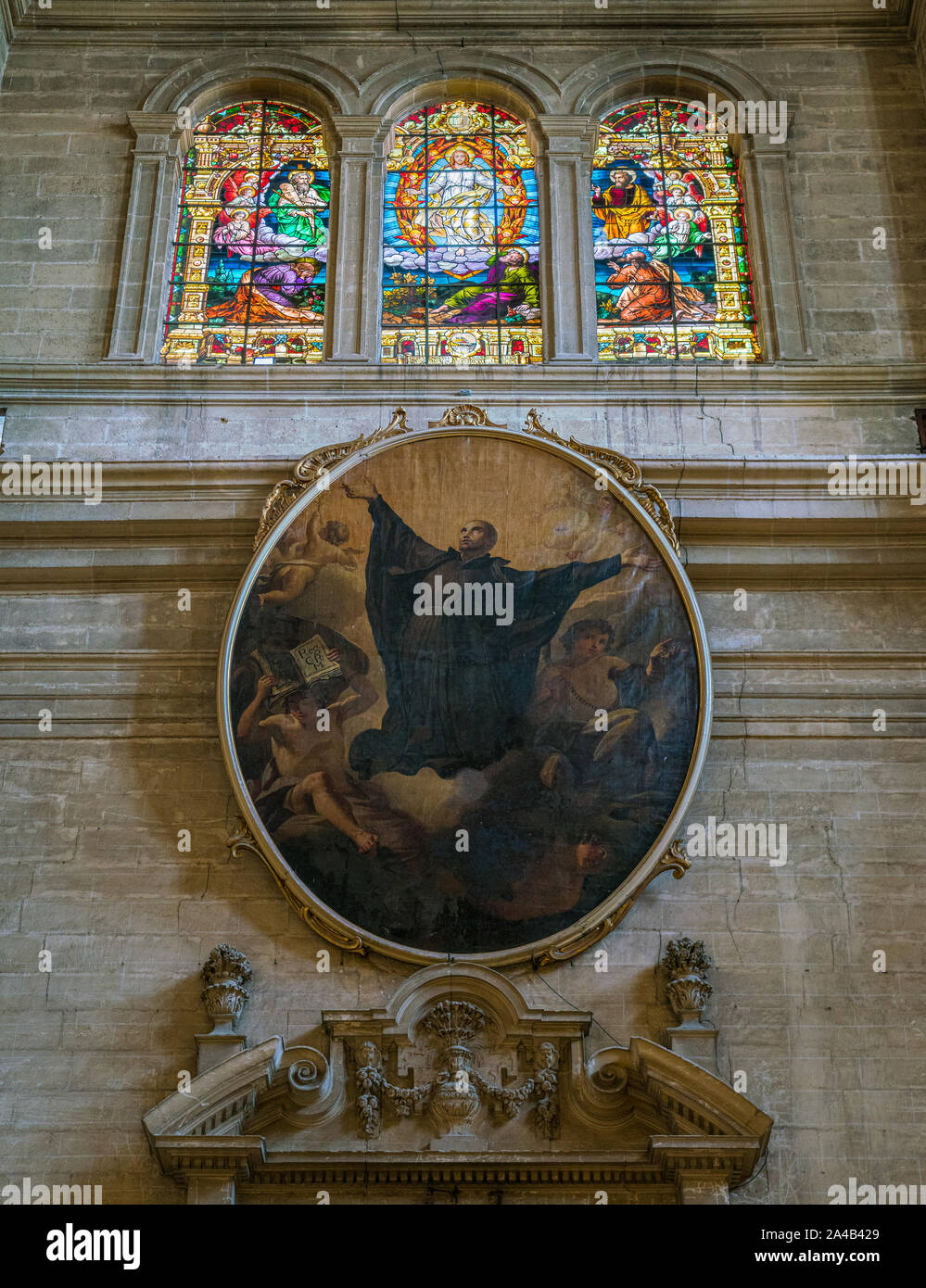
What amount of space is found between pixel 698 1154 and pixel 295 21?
912 centimetres

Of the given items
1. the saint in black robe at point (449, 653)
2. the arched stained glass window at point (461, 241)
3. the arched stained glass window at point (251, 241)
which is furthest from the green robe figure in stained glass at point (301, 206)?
the saint in black robe at point (449, 653)

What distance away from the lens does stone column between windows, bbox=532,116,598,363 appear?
12.0 m

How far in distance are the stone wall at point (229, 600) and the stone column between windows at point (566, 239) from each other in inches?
18.9

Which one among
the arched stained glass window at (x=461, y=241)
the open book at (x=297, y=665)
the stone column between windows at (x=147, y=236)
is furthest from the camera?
the arched stained glass window at (x=461, y=241)

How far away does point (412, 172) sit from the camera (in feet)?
43.2

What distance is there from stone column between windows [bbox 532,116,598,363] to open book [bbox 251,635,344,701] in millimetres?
2789

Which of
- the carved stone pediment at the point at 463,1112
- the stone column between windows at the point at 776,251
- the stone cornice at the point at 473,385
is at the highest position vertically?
the stone column between windows at the point at 776,251

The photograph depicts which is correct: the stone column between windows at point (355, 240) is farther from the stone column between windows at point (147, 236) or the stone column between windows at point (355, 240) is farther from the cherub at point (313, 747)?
the cherub at point (313, 747)

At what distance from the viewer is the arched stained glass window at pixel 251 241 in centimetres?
1223

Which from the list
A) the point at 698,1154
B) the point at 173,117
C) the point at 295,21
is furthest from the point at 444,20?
the point at 698,1154

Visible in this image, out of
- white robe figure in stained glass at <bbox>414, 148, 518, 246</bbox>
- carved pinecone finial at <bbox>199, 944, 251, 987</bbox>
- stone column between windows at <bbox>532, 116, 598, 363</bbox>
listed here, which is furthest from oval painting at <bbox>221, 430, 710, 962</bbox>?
white robe figure in stained glass at <bbox>414, 148, 518, 246</bbox>
